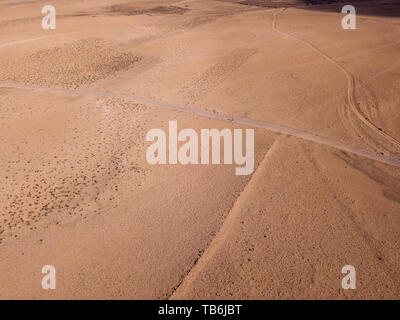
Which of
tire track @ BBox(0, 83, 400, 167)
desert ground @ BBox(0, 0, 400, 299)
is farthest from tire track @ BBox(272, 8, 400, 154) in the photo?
tire track @ BBox(0, 83, 400, 167)

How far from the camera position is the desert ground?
16.7ft

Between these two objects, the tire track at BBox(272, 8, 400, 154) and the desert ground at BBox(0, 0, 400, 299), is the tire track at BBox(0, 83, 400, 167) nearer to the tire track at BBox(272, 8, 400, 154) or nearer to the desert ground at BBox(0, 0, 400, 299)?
the desert ground at BBox(0, 0, 400, 299)

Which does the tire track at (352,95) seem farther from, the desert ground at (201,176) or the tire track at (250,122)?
the tire track at (250,122)

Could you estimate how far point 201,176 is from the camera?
7.17 metres

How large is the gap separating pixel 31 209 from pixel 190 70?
28.6 ft

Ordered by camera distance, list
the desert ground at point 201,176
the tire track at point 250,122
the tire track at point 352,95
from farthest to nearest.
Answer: the tire track at point 352,95, the tire track at point 250,122, the desert ground at point 201,176

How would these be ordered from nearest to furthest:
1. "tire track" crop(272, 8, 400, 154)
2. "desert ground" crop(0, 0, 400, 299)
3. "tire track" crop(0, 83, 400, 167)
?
"desert ground" crop(0, 0, 400, 299)
"tire track" crop(0, 83, 400, 167)
"tire track" crop(272, 8, 400, 154)

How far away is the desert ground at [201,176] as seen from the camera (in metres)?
5.08

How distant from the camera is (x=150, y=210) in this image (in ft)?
20.6

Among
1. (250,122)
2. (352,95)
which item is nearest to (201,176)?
(250,122)

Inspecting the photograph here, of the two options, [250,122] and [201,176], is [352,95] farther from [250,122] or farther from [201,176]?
[201,176]

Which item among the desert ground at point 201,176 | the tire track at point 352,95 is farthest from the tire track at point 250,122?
the tire track at point 352,95

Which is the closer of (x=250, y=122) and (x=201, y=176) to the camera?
(x=201, y=176)

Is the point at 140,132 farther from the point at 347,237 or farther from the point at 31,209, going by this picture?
the point at 347,237
